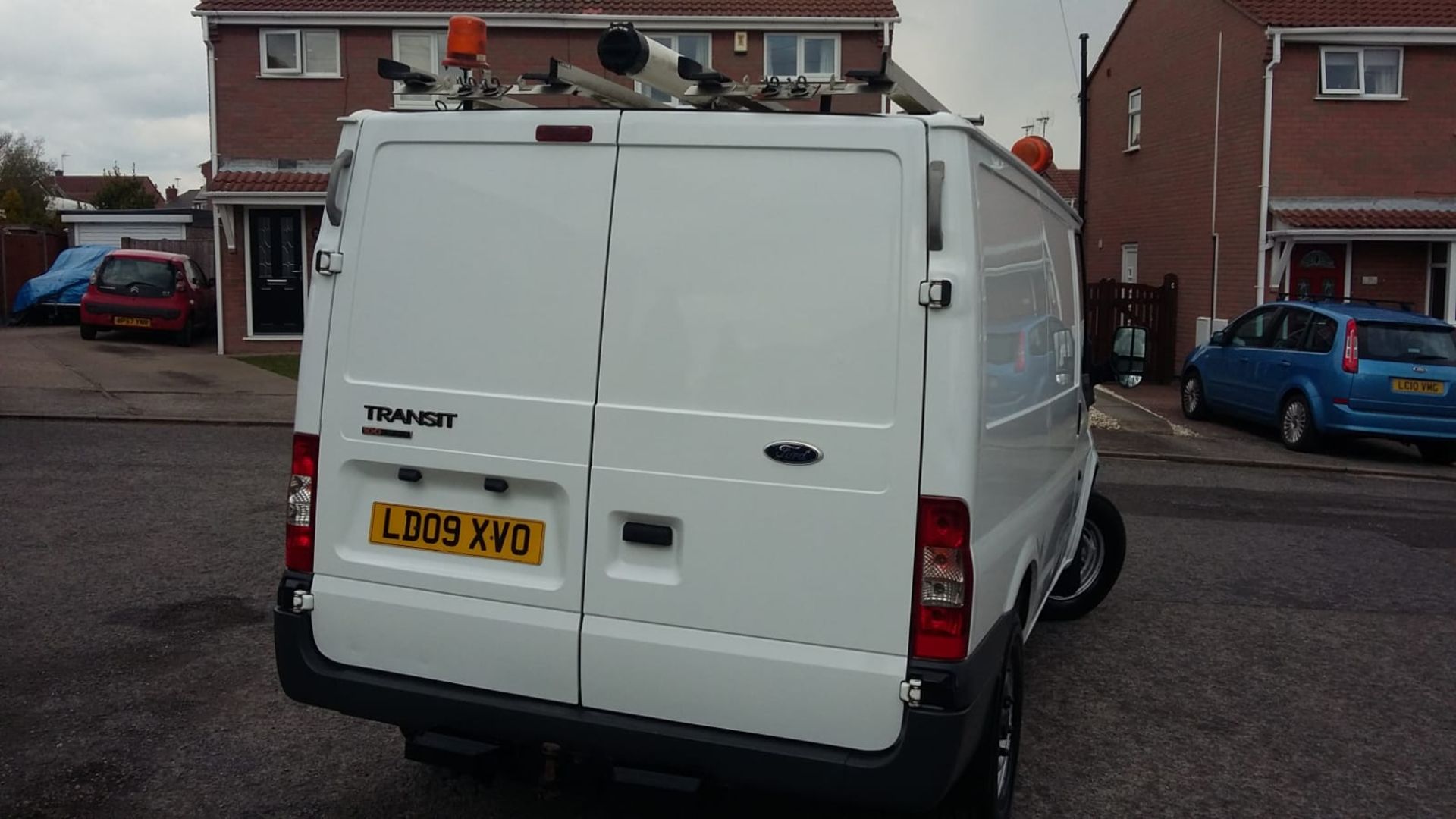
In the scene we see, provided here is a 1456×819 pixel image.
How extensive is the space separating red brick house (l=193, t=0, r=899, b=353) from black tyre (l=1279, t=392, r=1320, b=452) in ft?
33.4

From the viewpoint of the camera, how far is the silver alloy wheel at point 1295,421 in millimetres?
→ 14031

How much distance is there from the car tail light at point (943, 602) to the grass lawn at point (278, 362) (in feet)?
50.0

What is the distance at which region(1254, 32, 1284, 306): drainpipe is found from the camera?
810 inches

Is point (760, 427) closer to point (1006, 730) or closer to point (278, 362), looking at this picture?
point (1006, 730)


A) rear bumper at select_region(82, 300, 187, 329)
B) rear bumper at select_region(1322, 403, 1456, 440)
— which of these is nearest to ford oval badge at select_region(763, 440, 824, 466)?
rear bumper at select_region(1322, 403, 1456, 440)

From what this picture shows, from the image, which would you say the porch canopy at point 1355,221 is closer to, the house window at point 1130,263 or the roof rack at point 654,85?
the house window at point 1130,263

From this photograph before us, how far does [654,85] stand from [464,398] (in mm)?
1057

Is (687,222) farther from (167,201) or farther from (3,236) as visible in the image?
(167,201)

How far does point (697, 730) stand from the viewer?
3.42 m

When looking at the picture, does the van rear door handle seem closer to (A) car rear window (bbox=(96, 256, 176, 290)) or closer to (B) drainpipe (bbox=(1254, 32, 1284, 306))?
(B) drainpipe (bbox=(1254, 32, 1284, 306))

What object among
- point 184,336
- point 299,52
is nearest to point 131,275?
point 184,336

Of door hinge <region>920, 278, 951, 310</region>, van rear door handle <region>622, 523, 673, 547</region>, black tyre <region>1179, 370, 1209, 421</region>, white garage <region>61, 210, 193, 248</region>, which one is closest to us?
door hinge <region>920, 278, 951, 310</region>

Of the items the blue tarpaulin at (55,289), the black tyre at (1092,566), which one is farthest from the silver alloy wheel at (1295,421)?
the blue tarpaulin at (55,289)

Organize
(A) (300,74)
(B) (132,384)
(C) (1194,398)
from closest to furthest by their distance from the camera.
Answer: (B) (132,384) < (C) (1194,398) < (A) (300,74)
